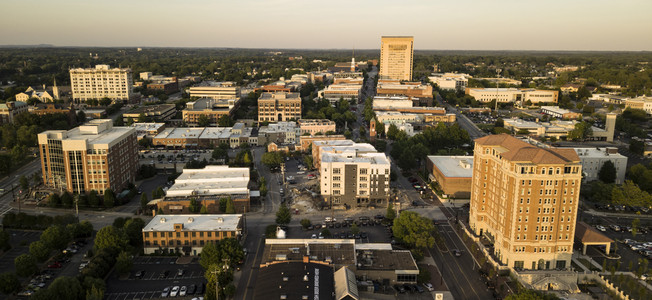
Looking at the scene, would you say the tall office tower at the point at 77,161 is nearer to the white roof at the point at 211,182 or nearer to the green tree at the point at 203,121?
the white roof at the point at 211,182

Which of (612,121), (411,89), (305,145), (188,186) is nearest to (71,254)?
(188,186)

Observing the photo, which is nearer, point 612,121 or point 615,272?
point 615,272

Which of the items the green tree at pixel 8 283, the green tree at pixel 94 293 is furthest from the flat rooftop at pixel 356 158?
the green tree at pixel 8 283

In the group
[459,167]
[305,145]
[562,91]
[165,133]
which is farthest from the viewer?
[562,91]

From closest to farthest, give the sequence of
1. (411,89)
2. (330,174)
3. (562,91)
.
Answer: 1. (330,174)
2. (411,89)
3. (562,91)

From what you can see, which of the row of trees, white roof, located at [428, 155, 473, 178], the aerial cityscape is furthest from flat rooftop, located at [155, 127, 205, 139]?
white roof, located at [428, 155, 473, 178]

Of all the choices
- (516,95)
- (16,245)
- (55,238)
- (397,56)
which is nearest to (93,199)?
(16,245)

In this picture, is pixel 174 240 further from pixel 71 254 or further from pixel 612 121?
pixel 612 121
